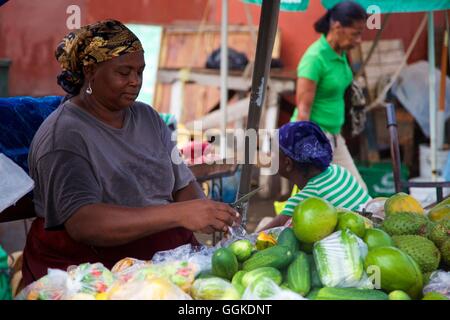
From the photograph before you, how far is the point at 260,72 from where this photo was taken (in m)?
3.41

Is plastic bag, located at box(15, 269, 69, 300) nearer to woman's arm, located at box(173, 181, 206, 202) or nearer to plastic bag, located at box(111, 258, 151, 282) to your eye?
plastic bag, located at box(111, 258, 151, 282)

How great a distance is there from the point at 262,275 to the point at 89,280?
48cm

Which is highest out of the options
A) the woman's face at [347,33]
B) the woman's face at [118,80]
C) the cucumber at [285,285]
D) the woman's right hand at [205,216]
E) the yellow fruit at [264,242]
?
the woman's face at [347,33]

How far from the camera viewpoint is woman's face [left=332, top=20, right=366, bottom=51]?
5168mm

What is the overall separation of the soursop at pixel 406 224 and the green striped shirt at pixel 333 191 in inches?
42.4

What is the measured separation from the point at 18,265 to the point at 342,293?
9.55 feet

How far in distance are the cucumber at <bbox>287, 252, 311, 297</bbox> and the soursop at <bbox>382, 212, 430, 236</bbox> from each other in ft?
1.55

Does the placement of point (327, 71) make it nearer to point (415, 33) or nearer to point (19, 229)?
point (19, 229)

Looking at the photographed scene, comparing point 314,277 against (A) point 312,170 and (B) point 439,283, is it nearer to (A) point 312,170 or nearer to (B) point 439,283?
(B) point 439,283

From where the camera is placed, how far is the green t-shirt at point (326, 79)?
16.8 ft

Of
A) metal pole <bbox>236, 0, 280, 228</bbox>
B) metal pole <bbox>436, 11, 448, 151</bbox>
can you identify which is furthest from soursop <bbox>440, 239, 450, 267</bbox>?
metal pole <bbox>436, 11, 448, 151</bbox>

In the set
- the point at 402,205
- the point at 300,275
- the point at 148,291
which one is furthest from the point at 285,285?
the point at 402,205

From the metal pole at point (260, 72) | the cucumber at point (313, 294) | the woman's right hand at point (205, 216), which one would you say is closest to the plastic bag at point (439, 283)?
the cucumber at point (313, 294)

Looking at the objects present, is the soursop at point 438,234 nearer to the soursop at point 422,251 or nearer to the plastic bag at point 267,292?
the soursop at point 422,251
